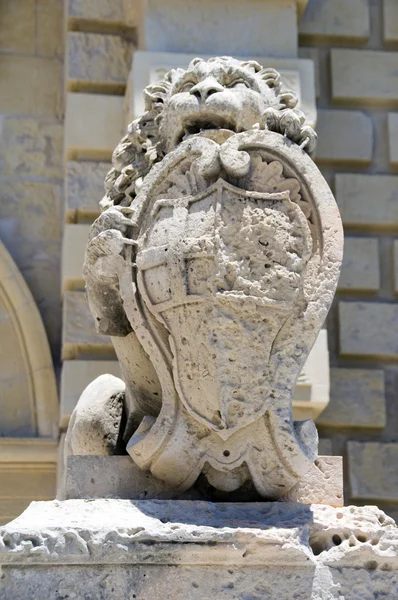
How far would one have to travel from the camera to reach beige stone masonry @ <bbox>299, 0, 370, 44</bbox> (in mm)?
6207

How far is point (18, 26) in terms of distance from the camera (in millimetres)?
6297

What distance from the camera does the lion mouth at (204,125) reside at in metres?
3.73

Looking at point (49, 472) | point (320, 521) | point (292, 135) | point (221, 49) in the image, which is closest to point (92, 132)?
point (221, 49)

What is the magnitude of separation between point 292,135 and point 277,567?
1.11m

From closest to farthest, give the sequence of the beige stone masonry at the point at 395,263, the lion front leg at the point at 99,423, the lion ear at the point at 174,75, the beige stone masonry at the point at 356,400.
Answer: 1. the lion front leg at the point at 99,423
2. the lion ear at the point at 174,75
3. the beige stone masonry at the point at 356,400
4. the beige stone masonry at the point at 395,263

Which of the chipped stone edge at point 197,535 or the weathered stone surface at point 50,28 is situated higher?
the weathered stone surface at point 50,28

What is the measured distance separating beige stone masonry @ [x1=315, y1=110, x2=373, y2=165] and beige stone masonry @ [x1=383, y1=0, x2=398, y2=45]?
41cm

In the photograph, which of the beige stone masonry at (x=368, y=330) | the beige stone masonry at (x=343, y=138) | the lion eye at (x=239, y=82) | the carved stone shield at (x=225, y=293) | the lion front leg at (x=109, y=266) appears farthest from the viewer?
the beige stone masonry at (x=343, y=138)

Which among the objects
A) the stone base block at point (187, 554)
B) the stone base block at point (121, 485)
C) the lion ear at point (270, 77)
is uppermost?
the lion ear at point (270, 77)

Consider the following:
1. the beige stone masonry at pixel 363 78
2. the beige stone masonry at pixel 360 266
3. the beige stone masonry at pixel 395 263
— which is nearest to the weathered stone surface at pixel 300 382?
the beige stone masonry at pixel 360 266

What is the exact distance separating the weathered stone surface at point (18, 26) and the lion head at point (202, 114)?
238cm

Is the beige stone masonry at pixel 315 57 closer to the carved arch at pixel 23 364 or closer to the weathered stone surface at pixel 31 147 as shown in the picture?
the weathered stone surface at pixel 31 147

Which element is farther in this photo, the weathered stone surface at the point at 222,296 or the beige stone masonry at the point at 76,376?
the beige stone masonry at the point at 76,376

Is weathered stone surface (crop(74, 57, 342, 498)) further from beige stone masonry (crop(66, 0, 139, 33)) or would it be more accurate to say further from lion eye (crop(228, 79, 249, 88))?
beige stone masonry (crop(66, 0, 139, 33))
